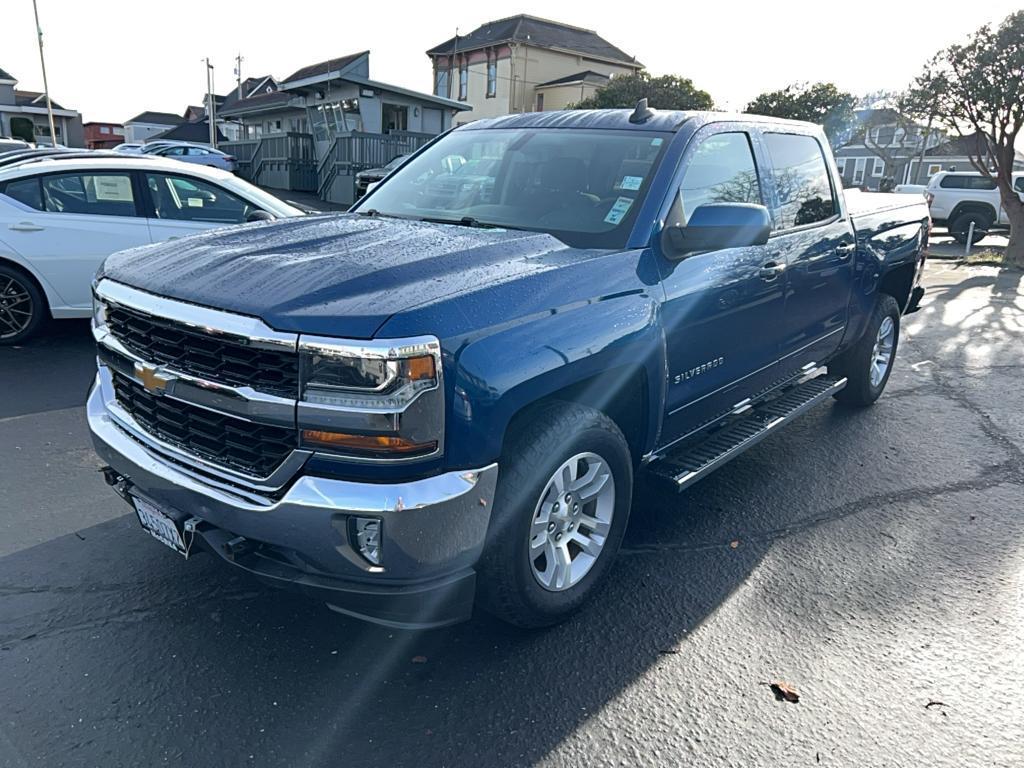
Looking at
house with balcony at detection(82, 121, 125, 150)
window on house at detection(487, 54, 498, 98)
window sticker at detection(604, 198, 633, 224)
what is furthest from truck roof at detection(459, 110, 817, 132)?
house with balcony at detection(82, 121, 125, 150)

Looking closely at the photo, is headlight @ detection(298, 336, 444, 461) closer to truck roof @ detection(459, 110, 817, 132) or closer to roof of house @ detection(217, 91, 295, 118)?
truck roof @ detection(459, 110, 817, 132)

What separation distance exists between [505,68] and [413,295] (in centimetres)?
4773

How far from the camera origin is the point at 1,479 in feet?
13.6

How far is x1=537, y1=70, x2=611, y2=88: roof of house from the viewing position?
1786 inches

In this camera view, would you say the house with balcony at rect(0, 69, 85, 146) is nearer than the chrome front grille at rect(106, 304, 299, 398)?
No

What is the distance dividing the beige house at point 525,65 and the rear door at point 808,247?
4085cm

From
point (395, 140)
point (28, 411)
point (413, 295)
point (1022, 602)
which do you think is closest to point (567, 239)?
point (413, 295)

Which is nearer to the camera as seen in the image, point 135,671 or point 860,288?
point 135,671

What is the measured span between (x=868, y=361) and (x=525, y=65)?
4449 cm

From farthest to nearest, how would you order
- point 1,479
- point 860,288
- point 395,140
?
point 395,140, point 860,288, point 1,479

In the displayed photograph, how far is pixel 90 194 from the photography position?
6.72 metres

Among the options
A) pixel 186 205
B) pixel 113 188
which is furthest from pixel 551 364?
pixel 113 188

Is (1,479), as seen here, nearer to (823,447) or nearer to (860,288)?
(823,447)

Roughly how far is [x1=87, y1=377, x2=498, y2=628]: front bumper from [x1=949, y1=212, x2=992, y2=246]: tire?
934 inches
